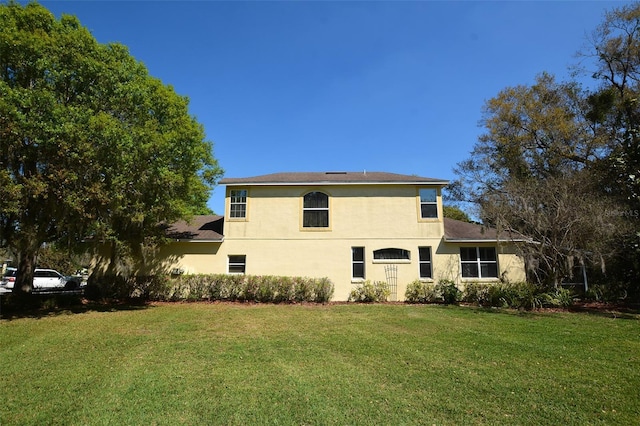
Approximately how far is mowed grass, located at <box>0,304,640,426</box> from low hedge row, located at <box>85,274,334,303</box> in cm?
502

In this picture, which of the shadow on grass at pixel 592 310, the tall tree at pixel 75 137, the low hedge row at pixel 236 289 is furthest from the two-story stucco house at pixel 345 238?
the tall tree at pixel 75 137

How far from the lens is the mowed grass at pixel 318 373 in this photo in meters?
4.79

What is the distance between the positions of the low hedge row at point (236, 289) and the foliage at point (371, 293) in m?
1.19

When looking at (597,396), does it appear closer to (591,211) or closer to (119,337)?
(119,337)

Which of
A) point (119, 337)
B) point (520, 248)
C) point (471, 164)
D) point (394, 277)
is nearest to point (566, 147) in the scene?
point (471, 164)

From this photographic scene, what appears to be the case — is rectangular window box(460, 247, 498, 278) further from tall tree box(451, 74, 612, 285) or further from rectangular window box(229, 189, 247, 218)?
rectangular window box(229, 189, 247, 218)

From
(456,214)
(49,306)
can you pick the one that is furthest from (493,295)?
(456,214)

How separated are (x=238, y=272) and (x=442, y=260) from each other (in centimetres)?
998

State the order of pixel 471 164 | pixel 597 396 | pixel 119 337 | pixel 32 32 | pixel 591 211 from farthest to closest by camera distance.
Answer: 1. pixel 471 164
2. pixel 591 211
3. pixel 32 32
4. pixel 119 337
5. pixel 597 396

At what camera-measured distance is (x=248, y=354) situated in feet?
24.9

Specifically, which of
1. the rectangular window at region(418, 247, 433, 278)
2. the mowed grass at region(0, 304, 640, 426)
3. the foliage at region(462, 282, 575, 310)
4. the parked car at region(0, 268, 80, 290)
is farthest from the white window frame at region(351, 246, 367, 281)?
the parked car at region(0, 268, 80, 290)

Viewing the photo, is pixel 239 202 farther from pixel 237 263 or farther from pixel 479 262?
pixel 479 262

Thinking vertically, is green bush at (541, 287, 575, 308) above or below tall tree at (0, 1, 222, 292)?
below

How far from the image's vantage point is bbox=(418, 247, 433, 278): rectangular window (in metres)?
17.7
